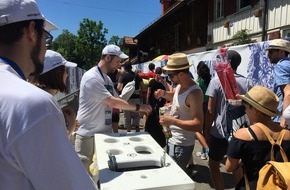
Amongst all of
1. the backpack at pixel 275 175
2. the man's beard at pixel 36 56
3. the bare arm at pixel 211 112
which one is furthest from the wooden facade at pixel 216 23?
the man's beard at pixel 36 56

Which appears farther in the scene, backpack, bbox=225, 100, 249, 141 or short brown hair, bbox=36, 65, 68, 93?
backpack, bbox=225, 100, 249, 141

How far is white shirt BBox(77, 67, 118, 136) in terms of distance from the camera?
10.4ft

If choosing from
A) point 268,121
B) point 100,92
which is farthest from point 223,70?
point 100,92

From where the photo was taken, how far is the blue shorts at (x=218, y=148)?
3549mm

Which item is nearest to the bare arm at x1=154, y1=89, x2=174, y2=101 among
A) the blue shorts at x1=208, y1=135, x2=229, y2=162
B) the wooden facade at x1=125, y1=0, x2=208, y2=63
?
the blue shorts at x1=208, y1=135, x2=229, y2=162

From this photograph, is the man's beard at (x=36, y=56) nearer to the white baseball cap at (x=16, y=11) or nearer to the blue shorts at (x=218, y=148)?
the white baseball cap at (x=16, y=11)

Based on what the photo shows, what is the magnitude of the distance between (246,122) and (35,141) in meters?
2.64

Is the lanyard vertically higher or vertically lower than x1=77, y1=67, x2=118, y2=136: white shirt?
higher

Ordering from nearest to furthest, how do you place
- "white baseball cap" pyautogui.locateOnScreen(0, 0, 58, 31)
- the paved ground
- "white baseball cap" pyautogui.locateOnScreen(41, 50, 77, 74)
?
"white baseball cap" pyautogui.locateOnScreen(0, 0, 58, 31), "white baseball cap" pyautogui.locateOnScreen(41, 50, 77, 74), the paved ground

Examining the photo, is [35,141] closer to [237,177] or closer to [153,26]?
[237,177]

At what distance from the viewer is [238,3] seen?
11617 mm

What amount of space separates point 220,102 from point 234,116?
338 mm

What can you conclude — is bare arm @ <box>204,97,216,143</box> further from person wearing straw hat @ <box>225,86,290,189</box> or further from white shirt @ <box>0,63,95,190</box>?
white shirt @ <box>0,63,95,190</box>

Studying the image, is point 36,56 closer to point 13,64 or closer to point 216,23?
point 13,64
